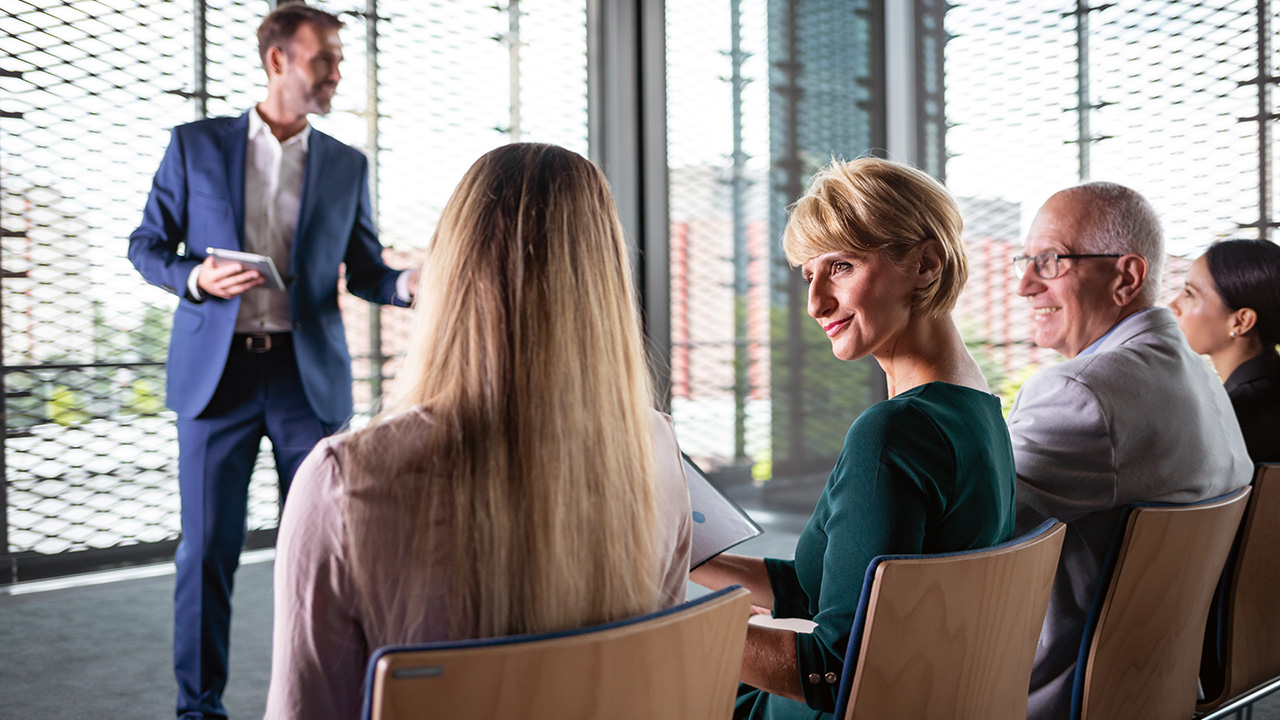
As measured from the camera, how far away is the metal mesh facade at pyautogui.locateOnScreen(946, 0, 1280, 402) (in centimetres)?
368

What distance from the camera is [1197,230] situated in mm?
3787

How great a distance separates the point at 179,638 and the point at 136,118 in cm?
251

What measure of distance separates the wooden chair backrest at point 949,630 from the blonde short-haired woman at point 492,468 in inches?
9.8

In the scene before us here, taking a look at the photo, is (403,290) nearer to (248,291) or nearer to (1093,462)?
(248,291)

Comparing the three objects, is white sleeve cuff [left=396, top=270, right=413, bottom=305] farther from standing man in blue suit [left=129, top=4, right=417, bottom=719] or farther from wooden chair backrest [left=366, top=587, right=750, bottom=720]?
wooden chair backrest [left=366, top=587, right=750, bottom=720]

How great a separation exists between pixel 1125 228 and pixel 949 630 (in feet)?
4.18

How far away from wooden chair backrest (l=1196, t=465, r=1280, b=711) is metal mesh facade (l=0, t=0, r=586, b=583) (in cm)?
310

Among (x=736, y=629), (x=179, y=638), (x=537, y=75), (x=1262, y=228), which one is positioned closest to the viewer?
(x=736, y=629)

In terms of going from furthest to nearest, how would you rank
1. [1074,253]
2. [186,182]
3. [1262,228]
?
[1262,228], [186,182], [1074,253]

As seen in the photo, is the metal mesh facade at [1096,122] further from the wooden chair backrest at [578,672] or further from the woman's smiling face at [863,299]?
the wooden chair backrest at [578,672]

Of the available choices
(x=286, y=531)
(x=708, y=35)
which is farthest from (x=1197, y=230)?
(x=286, y=531)

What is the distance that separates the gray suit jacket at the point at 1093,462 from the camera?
1526 mm

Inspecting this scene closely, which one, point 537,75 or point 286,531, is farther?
point 537,75

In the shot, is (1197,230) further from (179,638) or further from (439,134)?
(179,638)
